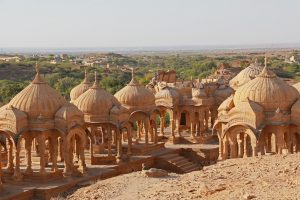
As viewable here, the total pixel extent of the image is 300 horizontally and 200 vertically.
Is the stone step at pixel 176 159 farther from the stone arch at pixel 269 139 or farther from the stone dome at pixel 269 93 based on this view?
the stone dome at pixel 269 93

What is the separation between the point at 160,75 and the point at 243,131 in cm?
1948

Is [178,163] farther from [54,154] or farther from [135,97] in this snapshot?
[54,154]

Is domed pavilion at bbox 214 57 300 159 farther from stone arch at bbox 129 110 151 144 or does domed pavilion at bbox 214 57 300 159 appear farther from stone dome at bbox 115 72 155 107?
stone dome at bbox 115 72 155 107

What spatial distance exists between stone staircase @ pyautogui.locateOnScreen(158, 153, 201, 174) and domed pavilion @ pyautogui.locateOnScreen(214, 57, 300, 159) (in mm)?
3026

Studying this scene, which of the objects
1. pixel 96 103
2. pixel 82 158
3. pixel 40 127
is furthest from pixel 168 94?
pixel 40 127

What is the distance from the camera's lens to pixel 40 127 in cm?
2055

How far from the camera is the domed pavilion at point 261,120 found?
70.0ft

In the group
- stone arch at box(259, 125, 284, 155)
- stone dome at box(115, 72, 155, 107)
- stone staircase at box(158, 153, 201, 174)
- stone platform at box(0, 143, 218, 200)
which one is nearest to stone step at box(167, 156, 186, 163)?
stone staircase at box(158, 153, 201, 174)

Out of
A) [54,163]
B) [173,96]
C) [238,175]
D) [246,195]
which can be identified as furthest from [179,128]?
[246,195]

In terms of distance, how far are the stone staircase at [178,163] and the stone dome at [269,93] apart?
4462 millimetres

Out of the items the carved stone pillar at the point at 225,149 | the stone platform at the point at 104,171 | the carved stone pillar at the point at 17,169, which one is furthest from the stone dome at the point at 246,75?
the carved stone pillar at the point at 17,169

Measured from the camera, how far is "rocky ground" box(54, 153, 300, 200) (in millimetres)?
12430

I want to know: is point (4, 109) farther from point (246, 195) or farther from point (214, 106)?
point (214, 106)

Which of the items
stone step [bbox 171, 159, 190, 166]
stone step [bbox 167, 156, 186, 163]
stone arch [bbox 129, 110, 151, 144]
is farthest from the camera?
stone arch [bbox 129, 110, 151, 144]
